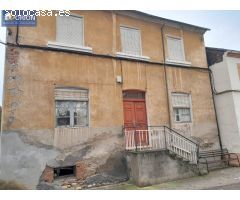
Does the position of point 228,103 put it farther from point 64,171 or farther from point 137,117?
point 64,171

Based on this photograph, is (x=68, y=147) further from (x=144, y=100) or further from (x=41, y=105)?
(x=144, y=100)

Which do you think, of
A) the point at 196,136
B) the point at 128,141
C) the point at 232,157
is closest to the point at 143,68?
the point at 128,141

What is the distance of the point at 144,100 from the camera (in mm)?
10133

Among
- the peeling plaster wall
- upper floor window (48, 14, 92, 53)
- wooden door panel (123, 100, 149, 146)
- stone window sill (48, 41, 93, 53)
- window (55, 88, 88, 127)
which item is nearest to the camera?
the peeling plaster wall

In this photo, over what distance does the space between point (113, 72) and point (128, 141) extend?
2.92 m

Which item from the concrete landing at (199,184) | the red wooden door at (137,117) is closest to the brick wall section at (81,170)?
A: the concrete landing at (199,184)

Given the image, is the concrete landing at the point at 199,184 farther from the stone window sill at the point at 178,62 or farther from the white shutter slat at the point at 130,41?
the white shutter slat at the point at 130,41

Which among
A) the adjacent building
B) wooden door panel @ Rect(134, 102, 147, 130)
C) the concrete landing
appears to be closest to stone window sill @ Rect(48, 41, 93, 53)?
wooden door panel @ Rect(134, 102, 147, 130)

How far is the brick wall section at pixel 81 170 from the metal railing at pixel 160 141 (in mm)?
1886

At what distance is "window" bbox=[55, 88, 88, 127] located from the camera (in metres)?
8.28

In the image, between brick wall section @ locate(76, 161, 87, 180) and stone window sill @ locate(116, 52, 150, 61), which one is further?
stone window sill @ locate(116, 52, 150, 61)

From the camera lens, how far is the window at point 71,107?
828 cm

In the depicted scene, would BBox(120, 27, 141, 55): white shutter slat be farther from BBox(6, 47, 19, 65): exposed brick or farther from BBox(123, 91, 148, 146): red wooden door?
BBox(6, 47, 19, 65): exposed brick

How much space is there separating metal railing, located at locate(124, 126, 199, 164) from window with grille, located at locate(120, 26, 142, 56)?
351 centimetres
